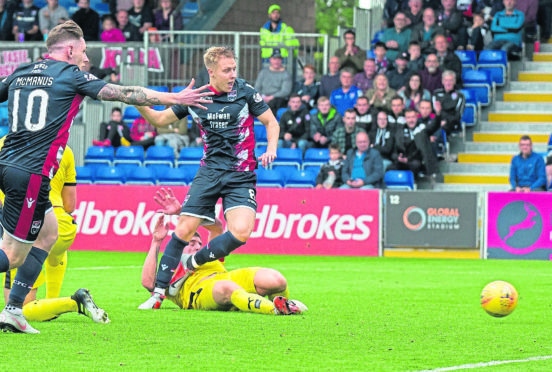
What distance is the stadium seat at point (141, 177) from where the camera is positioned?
20766 mm

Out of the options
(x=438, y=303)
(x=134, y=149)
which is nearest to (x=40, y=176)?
(x=438, y=303)

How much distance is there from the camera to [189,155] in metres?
21.0

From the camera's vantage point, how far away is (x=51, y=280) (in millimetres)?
8930


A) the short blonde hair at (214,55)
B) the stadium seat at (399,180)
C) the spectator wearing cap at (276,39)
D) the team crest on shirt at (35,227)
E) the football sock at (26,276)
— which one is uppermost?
the short blonde hair at (214,55)

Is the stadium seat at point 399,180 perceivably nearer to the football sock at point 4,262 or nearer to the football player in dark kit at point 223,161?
the football player in dark kit at point 223,161

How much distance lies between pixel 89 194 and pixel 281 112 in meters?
4.71

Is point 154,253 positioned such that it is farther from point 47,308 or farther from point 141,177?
point 141,177

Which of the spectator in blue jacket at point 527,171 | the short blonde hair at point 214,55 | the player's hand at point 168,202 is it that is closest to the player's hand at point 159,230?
the player's hand at point 168,202

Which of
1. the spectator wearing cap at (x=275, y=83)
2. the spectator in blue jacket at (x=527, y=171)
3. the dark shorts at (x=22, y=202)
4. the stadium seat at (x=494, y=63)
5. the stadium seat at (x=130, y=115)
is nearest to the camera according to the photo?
the dark shorts at (x=22, y=202)

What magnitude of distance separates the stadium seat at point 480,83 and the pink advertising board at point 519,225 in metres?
4.62

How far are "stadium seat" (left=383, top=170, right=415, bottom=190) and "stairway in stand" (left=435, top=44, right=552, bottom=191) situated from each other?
1.13 meters

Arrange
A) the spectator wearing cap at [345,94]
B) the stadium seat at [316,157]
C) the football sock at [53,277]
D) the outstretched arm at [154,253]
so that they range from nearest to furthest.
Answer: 1. the football sock at [53,277]
2. the outstretched arm at [154,253]
3. the stadium seat at [316,157]
4. the spectator wearing cap at [345,94]

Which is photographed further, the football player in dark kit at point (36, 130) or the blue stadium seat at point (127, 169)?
the blue stadium seat at point (127, 169)

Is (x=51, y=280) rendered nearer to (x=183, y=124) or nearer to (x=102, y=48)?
(x=183, y=124)
